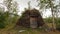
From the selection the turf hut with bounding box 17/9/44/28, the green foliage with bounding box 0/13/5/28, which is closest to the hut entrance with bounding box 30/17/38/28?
the turf hut with bounding box 17/9/44/28

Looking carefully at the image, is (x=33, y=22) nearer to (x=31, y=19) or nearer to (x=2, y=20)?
(x=31, y=19)

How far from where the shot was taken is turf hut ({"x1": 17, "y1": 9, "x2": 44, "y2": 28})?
3025 centimetres

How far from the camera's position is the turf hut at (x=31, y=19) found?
99.2ft

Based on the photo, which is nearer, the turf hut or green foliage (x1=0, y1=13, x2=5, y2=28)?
green foliage (x1=0, y1=13, x2=5, y2=28)

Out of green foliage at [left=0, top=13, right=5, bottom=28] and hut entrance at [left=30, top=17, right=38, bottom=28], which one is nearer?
green foliage at [left=0, top=13, right=5, bottom=28]

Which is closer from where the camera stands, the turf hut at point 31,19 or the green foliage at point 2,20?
the green foliage at point 2,20

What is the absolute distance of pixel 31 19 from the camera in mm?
30344

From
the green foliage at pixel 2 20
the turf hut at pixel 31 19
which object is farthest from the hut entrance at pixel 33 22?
the green foliage at pixel 2 20

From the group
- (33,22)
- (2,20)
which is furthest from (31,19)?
(2,20)

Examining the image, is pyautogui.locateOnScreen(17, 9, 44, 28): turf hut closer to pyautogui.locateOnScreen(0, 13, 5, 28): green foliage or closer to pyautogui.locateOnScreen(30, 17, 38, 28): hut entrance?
pyautogui.locateOnScreen(30, 17, 38, 28): hut entrance

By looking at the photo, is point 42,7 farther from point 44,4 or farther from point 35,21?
point 35,21

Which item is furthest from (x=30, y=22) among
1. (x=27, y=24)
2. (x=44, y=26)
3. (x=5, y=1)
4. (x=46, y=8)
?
(x=5, y=1)

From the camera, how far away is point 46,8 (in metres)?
27.5

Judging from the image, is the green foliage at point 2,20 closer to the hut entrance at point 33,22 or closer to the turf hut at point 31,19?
the turf hut at point 31,19
